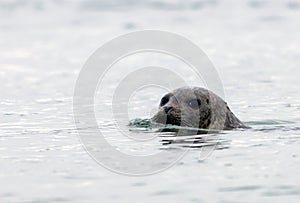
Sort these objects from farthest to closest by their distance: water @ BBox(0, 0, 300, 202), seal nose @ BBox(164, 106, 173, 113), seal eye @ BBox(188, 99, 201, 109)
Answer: seal eye @ BBox(188, 99, 201, 109)
seal nose @ BBox(164, 106, 173, 113)
water @ BBox(0, 0, 300, 202)

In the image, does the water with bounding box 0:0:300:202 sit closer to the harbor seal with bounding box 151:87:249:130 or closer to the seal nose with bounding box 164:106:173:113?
the harbor seal with bounding box 151:87:249:130

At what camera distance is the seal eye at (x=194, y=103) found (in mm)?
10078

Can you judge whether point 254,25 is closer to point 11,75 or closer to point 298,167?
point 11,75

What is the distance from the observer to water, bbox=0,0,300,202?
299 inches

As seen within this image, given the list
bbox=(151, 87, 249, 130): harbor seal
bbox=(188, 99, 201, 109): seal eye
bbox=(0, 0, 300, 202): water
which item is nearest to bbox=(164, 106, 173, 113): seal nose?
bbox=(151, 87, 249, 130): harbor seal

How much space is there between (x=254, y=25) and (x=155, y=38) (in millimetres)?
3090

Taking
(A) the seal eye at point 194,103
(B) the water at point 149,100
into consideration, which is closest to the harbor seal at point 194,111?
(A) the seal eye at point 194,103

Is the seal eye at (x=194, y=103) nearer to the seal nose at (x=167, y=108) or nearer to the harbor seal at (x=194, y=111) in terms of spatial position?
the harbor seal at (x=194, y=111)

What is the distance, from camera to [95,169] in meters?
8.23

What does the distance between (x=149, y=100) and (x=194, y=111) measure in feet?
9.68

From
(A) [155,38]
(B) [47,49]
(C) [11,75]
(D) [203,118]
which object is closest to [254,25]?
(A) [155,38]

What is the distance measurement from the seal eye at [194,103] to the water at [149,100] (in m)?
0.44

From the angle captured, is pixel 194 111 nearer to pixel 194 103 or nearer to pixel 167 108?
pixel 194 103

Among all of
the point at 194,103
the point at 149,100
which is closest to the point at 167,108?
the point at 194,103
